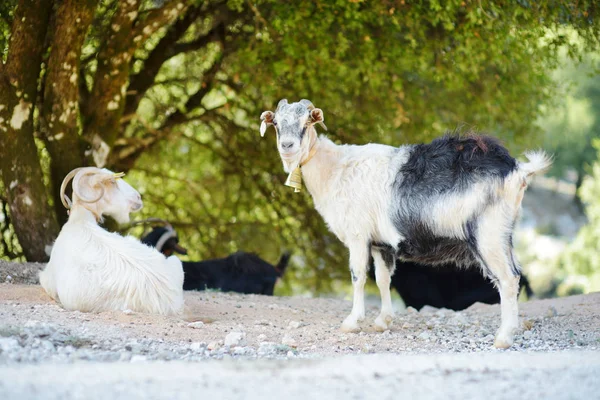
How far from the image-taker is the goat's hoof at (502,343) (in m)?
6.00

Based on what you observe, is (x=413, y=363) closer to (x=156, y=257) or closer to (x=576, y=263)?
(x=156, y=257)

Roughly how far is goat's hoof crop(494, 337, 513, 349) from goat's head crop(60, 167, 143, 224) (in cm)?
342

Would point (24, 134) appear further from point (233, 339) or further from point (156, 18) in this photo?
point (233, 339)

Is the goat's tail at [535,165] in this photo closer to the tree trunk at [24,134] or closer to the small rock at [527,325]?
the small rock at [527,325]

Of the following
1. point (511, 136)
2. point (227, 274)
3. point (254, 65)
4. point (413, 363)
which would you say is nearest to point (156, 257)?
point (413, 363)

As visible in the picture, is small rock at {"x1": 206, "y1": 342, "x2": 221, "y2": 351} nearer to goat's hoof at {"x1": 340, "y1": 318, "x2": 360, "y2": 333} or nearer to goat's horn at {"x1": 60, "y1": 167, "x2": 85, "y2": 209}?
goat's hoof at {"x1": 340, "y1": 318, "x2": 360, "y2": 333}

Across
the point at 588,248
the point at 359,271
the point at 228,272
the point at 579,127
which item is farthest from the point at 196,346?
the point at 579,127

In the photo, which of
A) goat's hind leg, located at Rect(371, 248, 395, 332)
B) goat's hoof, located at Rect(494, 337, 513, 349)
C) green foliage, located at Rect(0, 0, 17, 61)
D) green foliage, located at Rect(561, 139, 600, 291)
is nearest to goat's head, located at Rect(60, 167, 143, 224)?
goat's hind leg, located at Rect(371, 248, 395, 332)

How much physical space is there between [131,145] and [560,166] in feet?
94.2

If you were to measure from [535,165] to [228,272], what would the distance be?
5.15 meters

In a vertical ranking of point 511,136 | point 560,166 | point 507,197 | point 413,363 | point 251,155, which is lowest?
point 413,363

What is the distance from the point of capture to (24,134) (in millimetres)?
9000

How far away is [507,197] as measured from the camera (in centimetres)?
617

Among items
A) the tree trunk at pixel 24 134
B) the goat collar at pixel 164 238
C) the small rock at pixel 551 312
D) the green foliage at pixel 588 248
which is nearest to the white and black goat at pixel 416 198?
the small rock at pixel 551 312
